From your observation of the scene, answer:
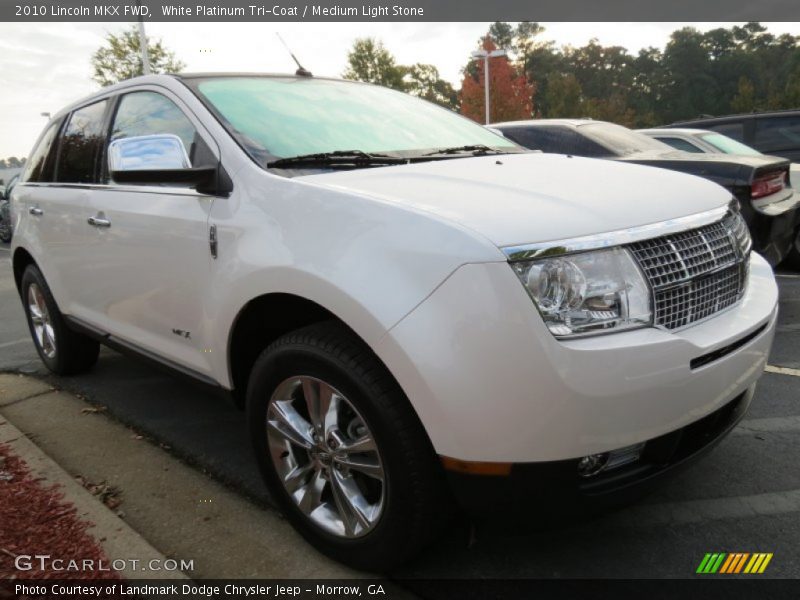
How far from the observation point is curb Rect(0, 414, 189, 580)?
2.21 m

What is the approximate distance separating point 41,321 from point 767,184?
5.39 metres

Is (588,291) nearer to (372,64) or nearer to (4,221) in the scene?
(4,221)

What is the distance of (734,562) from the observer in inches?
82.9

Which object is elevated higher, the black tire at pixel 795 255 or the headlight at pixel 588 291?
the headlight at pixel 588 291

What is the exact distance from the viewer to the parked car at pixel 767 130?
26.9 feet

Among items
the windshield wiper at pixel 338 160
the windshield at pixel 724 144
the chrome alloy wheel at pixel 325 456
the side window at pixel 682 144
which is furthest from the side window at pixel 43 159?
the windshield at pixel 724 144

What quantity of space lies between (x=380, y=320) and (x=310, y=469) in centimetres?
78

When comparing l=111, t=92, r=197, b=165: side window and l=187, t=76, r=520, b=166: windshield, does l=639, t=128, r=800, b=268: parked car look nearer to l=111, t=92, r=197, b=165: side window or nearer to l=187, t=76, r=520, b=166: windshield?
l=187, t=76, r=520, b=166: windshield

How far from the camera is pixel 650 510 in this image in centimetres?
243

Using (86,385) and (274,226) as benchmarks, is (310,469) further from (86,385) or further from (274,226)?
(86,385)

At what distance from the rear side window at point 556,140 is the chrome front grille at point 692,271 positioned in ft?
11.6

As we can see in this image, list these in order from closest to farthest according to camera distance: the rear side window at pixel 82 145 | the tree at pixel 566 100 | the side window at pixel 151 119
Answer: the side window at pixel 151 119
the rear side window at pixel 82 145
the tree at pixel 566 100

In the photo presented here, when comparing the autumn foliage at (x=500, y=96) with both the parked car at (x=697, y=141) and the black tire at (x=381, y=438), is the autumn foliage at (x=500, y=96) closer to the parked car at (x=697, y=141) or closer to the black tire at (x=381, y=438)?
the parked car at (x=697, y=141)

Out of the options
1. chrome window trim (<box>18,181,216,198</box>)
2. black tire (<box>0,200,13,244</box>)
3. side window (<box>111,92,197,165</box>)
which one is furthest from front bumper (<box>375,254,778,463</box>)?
black tire (<box>0,200,13,244</box>)
